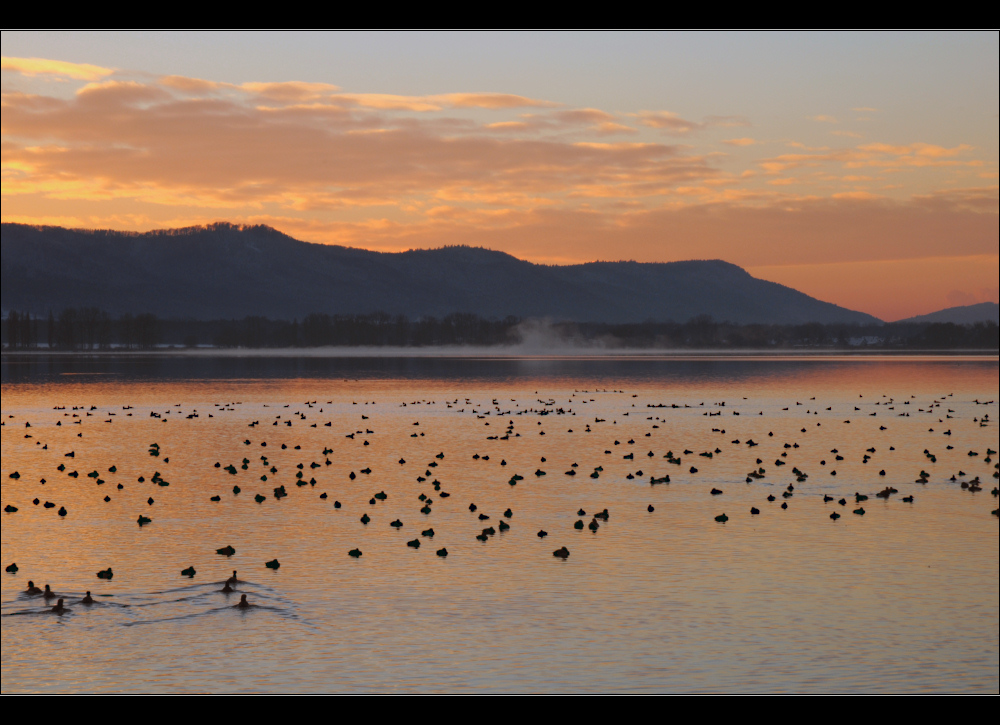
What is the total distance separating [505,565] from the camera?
910 inches

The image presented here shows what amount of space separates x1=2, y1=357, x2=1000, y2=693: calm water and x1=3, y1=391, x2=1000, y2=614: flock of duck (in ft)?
0.94

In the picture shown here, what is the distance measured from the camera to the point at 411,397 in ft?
281

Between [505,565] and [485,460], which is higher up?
[485,460]

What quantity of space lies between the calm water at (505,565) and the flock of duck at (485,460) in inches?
11.3

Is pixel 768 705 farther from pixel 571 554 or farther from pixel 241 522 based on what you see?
pixel 241 522

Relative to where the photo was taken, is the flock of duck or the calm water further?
the flock of duck

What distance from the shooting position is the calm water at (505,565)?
16438 millimetres

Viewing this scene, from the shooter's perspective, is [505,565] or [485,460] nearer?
[505,565]

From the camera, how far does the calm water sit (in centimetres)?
1644

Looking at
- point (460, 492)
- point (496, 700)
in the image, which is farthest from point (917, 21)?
point (460, 492)

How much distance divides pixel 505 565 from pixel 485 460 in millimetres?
19178

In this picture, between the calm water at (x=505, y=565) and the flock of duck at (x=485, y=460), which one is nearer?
the calm water at (x=505, y=565)

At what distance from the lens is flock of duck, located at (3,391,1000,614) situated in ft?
88.3

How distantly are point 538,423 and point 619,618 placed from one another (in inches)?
1591
